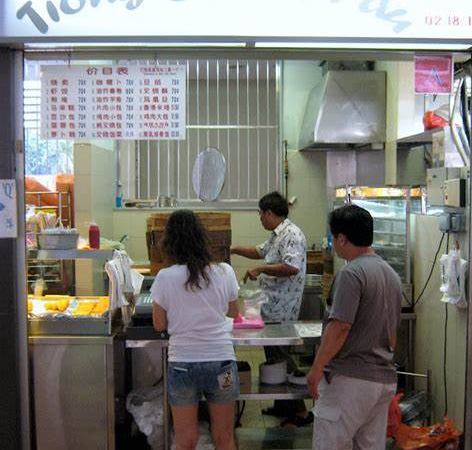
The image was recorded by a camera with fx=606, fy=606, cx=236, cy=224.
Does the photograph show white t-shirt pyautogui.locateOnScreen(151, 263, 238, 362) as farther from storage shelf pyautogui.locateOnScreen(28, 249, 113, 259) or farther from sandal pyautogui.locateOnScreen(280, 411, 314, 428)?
sandal pyautogui.locateOnScreen(280, 411, 314, 428)

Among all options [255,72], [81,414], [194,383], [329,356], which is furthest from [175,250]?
[255,72]

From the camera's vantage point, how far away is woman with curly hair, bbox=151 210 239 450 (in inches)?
111

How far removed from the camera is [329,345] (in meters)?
2.60

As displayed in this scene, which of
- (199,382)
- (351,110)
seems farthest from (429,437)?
(351,110)

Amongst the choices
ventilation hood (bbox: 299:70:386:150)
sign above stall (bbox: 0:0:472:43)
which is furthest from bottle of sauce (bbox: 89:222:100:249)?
ventilation hood (bbox: 299:70:386:150)

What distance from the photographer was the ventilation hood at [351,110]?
19.2ft

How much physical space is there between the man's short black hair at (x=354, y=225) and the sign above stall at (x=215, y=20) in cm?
84

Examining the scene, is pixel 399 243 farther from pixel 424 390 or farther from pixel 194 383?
pixel 194 383

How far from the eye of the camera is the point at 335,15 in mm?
2836

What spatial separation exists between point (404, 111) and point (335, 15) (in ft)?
9.29

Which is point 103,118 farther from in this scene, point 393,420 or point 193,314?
point 393,420

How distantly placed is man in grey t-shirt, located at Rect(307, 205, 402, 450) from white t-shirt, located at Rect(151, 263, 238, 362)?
0.49 meters

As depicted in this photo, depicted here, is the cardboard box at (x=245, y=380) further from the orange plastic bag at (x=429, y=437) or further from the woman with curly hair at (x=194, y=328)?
the orange plastic bag at (x=429, y=437)

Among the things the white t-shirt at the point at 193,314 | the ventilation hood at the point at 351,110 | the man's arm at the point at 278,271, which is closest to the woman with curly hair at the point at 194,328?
the white t-shirt at the point at 193,314
